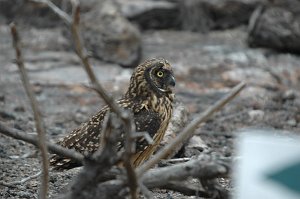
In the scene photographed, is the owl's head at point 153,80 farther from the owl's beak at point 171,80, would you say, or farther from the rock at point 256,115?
the rock at point 256,115

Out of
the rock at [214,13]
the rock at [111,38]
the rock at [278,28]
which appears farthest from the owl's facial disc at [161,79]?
the rock at [214,13]

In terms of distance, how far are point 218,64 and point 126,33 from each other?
1.30m

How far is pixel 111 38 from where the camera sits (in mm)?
10656

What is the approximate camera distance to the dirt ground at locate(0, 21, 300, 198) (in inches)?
321

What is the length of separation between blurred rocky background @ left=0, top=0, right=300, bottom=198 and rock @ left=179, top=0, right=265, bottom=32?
2 cm

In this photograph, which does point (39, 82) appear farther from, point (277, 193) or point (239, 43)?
point (277, 193)

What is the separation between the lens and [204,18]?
1247 cm

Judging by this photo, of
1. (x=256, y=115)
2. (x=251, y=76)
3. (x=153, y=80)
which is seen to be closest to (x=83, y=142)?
(x=153, y=80)

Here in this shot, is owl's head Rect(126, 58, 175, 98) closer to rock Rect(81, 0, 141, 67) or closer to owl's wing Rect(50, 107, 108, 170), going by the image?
owl's wing Rect(50, 107, 108, 170)

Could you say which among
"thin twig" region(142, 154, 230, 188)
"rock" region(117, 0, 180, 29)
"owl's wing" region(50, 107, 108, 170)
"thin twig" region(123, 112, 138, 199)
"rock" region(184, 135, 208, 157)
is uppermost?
"rock" region(117, 0, 180, 29)

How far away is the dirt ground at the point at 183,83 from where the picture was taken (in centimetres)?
816

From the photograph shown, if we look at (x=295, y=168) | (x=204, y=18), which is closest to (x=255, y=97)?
(x=204, y=18)

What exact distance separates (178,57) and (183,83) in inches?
37.2

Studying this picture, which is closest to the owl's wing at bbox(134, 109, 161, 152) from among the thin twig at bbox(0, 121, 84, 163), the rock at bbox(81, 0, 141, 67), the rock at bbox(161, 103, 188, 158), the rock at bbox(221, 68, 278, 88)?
the rock at bbox(161, 103, 188, 158)
